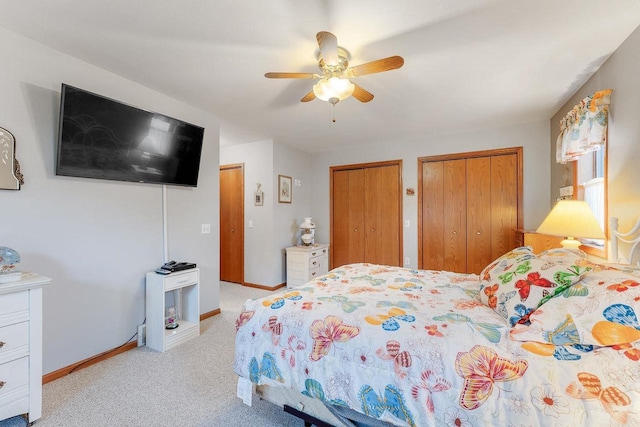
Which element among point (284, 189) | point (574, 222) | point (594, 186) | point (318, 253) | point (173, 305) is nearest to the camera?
point (574, 222)

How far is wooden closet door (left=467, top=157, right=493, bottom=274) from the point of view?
3797 millimetres

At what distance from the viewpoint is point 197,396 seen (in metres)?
1.84

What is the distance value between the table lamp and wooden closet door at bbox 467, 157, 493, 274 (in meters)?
1.57

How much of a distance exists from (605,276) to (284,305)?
1.57 metres

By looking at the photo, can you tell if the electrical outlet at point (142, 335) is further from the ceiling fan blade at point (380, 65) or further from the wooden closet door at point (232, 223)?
the ceiling fan blade at point (380, 65)

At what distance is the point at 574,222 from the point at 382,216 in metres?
2.61

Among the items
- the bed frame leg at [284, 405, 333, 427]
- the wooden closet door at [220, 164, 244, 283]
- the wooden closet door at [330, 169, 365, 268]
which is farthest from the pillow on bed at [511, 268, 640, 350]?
the wooden closet door at [220, 164, 244, 283]

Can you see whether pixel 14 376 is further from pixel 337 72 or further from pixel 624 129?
pixel 624 129

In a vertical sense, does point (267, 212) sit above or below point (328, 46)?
below

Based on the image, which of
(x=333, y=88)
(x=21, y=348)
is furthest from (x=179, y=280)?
(x=333, y=88)

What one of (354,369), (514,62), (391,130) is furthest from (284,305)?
(391,130)

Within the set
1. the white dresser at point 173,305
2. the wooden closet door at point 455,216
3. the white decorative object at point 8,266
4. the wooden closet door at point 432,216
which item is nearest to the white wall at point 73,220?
the white dresser at point 173,305

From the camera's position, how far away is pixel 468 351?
1.12 metres

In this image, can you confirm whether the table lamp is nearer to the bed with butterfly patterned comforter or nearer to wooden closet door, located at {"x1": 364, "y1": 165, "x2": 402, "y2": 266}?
the bed with butterfly patterned comforter
